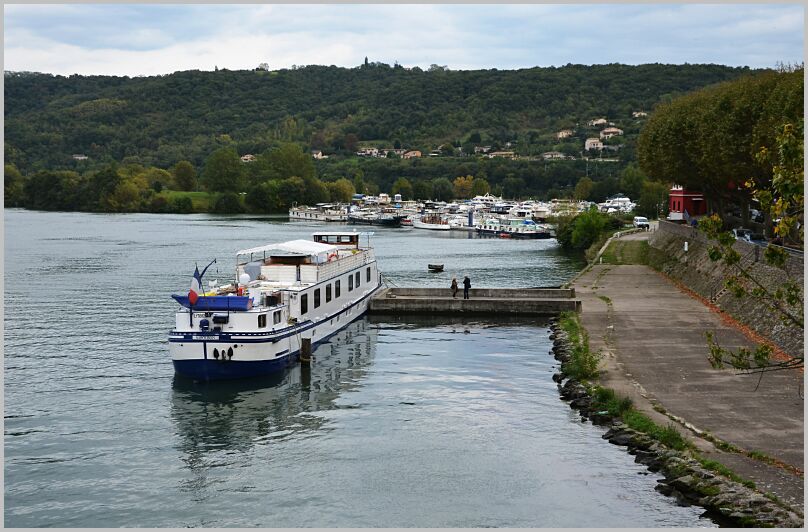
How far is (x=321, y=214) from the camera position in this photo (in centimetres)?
16875

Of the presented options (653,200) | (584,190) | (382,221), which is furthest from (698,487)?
(584,190)

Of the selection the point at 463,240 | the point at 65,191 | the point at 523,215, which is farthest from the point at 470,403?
the point at 65,191

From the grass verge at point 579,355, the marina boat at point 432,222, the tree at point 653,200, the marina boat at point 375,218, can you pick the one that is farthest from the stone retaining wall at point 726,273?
the marina boat at point 375,218

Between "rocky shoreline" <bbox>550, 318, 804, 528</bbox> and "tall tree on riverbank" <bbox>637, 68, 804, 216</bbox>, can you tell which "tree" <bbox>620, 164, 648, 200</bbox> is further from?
"rocky shoreline" <bbox>550, 318, 804, 528</bbox>

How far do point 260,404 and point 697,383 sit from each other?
44.7 feet

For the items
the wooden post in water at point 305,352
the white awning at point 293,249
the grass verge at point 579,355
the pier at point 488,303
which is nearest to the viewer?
the grass verge at point 579,355

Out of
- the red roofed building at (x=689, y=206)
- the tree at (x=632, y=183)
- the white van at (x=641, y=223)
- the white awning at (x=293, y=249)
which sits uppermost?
the tree at (x=632, y=183)

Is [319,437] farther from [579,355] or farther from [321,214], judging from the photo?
[321,214]

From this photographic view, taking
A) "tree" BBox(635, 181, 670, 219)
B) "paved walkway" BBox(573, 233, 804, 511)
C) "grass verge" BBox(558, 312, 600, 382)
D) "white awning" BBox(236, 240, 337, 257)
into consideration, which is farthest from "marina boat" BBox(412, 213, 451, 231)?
"grass verge" BBox(558, 312, 600, 382)

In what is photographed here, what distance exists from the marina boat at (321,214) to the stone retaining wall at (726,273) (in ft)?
314

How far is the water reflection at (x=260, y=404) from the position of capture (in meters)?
29.4

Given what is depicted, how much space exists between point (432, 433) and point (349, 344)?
51.0 ft

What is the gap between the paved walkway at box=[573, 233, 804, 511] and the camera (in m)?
23.9

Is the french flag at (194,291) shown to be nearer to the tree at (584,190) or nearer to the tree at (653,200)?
the tree at (653,200)
